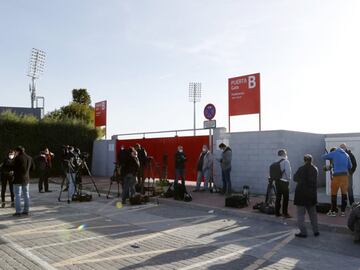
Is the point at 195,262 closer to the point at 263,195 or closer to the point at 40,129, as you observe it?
the point at 263,195

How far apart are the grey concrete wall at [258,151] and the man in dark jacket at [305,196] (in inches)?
262

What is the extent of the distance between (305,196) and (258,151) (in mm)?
7411

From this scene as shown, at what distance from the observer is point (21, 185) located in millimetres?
11375

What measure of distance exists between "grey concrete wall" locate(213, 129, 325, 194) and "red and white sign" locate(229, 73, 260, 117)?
4.92 ft

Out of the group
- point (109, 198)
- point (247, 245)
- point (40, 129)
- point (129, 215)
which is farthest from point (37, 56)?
point (247, 245)

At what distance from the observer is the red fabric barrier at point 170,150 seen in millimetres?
19641

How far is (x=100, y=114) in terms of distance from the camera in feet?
97.2

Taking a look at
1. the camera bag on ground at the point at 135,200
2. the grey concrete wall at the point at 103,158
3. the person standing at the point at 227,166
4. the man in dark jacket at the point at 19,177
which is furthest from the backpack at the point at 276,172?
the grey concrete wall at the point at 103,158

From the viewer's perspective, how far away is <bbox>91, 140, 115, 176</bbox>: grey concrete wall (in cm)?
2614

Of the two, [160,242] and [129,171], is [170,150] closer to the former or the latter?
[129,171]

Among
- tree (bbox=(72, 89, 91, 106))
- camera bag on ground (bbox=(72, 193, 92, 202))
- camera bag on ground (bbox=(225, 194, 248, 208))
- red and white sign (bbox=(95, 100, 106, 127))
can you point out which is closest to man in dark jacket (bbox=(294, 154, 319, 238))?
camera bag on ground (bbox=(225, 194, 248, 208))

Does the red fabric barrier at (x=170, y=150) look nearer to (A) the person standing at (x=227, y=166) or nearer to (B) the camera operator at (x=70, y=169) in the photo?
(A) the person standing at (x=227, y=166)

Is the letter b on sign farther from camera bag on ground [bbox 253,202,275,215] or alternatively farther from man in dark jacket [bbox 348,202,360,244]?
man in dark jacket [bbox 348,202,360,244]

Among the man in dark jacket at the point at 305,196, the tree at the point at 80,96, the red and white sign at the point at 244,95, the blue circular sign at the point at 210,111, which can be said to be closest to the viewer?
the man in dark jacket at the point at 305,196
